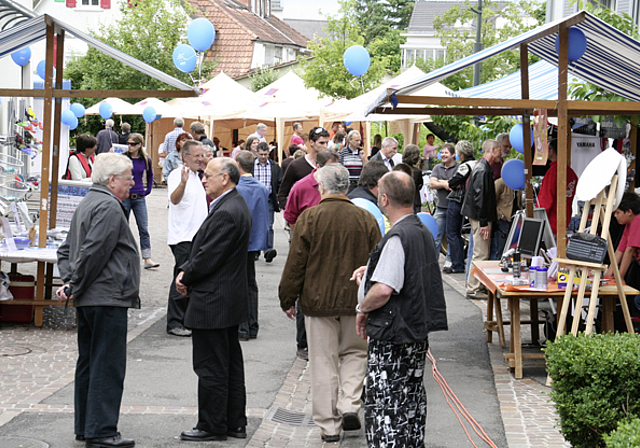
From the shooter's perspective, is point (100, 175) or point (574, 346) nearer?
point (574, 346)

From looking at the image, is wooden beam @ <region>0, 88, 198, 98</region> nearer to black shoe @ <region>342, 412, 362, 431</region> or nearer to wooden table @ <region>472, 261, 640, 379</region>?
wooden table @ <region>472, 261, 640, 379</region>

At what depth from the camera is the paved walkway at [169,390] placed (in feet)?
19.0

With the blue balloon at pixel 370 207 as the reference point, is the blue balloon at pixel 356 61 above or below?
above

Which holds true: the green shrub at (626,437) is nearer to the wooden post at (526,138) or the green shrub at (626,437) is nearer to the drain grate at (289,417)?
the drain grate at (289,417)

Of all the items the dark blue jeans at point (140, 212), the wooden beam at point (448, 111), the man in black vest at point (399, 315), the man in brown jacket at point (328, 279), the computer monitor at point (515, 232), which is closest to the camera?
the man in black vest at point (399, 315)

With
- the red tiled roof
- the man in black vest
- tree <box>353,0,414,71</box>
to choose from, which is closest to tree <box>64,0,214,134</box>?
the red tiled roof

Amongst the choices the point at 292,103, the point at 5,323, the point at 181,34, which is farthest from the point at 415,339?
the point at 181,34

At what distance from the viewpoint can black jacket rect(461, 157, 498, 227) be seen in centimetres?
1106

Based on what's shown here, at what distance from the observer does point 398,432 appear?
484 cm

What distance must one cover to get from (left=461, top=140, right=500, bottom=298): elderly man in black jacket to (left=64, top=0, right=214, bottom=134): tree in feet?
82.3

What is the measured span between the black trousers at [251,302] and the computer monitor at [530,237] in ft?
9.14

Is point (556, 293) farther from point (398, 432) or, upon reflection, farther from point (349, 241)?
point (398, 432)

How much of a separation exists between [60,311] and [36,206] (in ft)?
10.9

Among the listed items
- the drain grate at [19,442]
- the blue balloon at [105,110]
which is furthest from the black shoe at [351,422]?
the blue balloon at [105,110]
